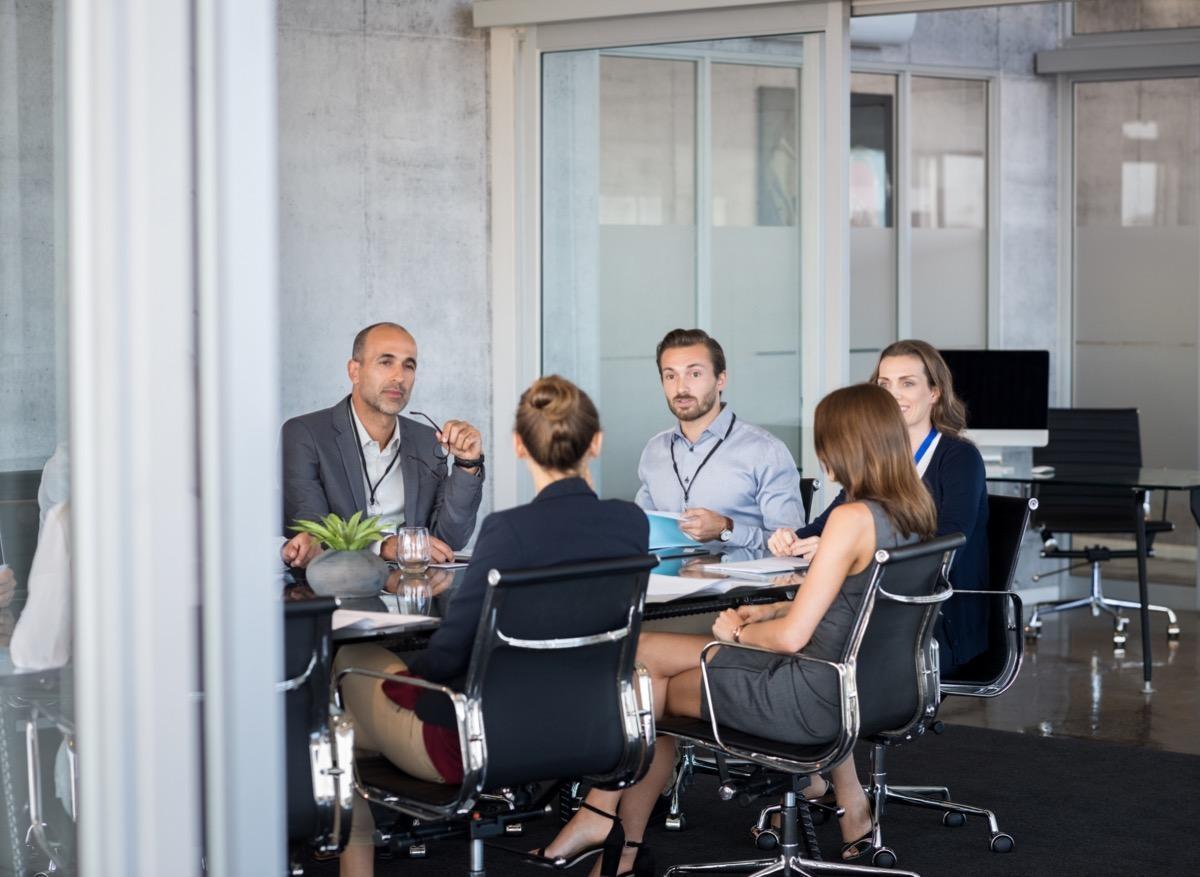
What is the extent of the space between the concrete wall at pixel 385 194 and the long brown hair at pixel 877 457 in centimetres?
365

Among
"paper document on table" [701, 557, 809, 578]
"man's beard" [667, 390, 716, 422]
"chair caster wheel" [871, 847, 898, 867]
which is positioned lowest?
"chair caster wheel" [871, 847, 898, 867]

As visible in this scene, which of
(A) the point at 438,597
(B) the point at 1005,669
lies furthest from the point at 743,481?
(A) the point at 438,597

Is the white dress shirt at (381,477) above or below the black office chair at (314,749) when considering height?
above

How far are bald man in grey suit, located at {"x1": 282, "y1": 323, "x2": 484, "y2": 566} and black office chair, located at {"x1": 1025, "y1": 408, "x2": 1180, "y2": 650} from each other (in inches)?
162

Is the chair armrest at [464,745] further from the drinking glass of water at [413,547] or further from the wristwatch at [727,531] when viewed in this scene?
the wristwatch at [727,531]

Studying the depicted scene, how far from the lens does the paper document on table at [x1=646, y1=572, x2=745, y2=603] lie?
3.79 metres

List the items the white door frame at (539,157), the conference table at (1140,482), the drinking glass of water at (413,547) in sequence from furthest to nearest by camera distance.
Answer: the conference table at (1140,482) → the white door frame at (539,157) → the drinking glass of water at (413,547)

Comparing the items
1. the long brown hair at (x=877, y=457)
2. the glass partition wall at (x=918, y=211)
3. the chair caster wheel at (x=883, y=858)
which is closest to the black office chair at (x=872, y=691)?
the long brown hair at (x=877, y=457)

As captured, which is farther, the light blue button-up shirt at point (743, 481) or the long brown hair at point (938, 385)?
the light blue button-up shirt at point (743, 481)

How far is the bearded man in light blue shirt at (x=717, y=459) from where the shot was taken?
5.06m

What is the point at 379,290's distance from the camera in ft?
23.8

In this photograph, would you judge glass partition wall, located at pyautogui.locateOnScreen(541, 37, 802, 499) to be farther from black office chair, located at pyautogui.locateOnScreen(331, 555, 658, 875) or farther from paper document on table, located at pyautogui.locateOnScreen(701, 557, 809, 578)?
black office chair, located at pyautogui.locateOnScreen(331, 555, 658, 875)

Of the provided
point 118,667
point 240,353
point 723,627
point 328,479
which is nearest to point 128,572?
point 118,667

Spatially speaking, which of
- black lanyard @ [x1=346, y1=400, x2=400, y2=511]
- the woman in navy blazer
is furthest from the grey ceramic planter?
the woman in navy blazer
